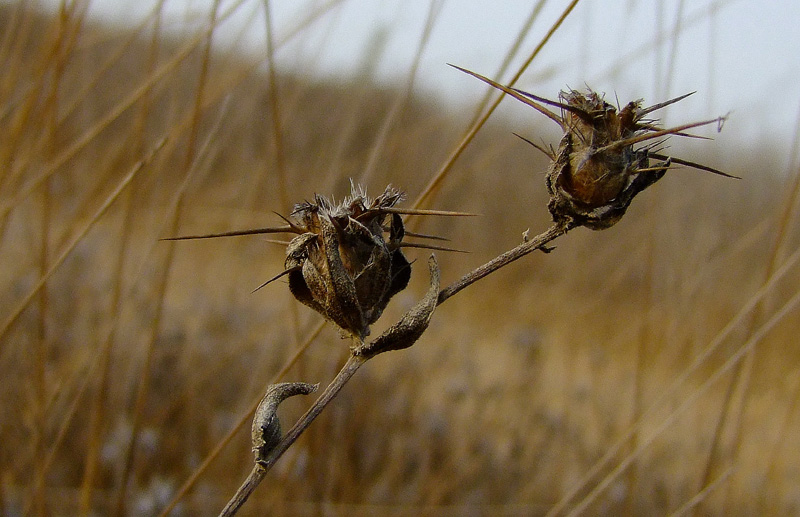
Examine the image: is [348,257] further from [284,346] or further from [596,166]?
[284,346]

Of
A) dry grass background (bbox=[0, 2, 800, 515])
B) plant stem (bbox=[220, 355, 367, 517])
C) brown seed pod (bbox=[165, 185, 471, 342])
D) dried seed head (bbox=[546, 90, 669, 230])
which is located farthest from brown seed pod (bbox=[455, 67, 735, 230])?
dry grass background (bbox=[0, 2, 800, 515])

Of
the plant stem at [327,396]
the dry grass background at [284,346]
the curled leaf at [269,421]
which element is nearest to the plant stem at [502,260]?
the plant stem at [327,396]

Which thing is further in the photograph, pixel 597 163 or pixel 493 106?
pixel 493 106

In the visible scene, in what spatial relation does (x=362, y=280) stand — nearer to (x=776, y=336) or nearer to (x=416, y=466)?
(x=416, y=466)

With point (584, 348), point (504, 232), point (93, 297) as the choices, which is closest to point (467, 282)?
point (93, 297)

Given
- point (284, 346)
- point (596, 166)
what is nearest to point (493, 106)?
point (596, 166)
